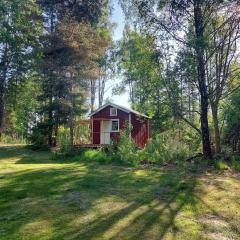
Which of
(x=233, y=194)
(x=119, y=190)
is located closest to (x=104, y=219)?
(x=119, y=190)

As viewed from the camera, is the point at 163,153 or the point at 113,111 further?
the point at 113,111

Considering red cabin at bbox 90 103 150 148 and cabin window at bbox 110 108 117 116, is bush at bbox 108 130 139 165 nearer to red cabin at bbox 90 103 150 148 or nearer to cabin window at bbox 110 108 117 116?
red cabin at bbox 90 103 150 148

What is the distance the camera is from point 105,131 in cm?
2292

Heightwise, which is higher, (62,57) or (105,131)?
(62,57)

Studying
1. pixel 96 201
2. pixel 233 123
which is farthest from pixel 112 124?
pixel 96 201

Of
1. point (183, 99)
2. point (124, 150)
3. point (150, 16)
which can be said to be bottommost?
point (124, 150)

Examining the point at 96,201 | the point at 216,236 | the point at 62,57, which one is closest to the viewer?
the point at 216,236

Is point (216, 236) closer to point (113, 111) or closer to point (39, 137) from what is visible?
point (39, 137)

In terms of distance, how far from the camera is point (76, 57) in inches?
752

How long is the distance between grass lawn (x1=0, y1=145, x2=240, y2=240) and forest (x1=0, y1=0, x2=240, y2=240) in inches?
0.8

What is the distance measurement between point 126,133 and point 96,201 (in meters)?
6.61

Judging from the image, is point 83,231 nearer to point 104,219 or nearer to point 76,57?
point 104,219

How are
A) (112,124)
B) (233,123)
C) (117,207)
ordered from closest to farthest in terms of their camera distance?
1. (117,207)
2. (233,123)
3. (112,124)

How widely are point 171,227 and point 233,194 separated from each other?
243 centimetres
